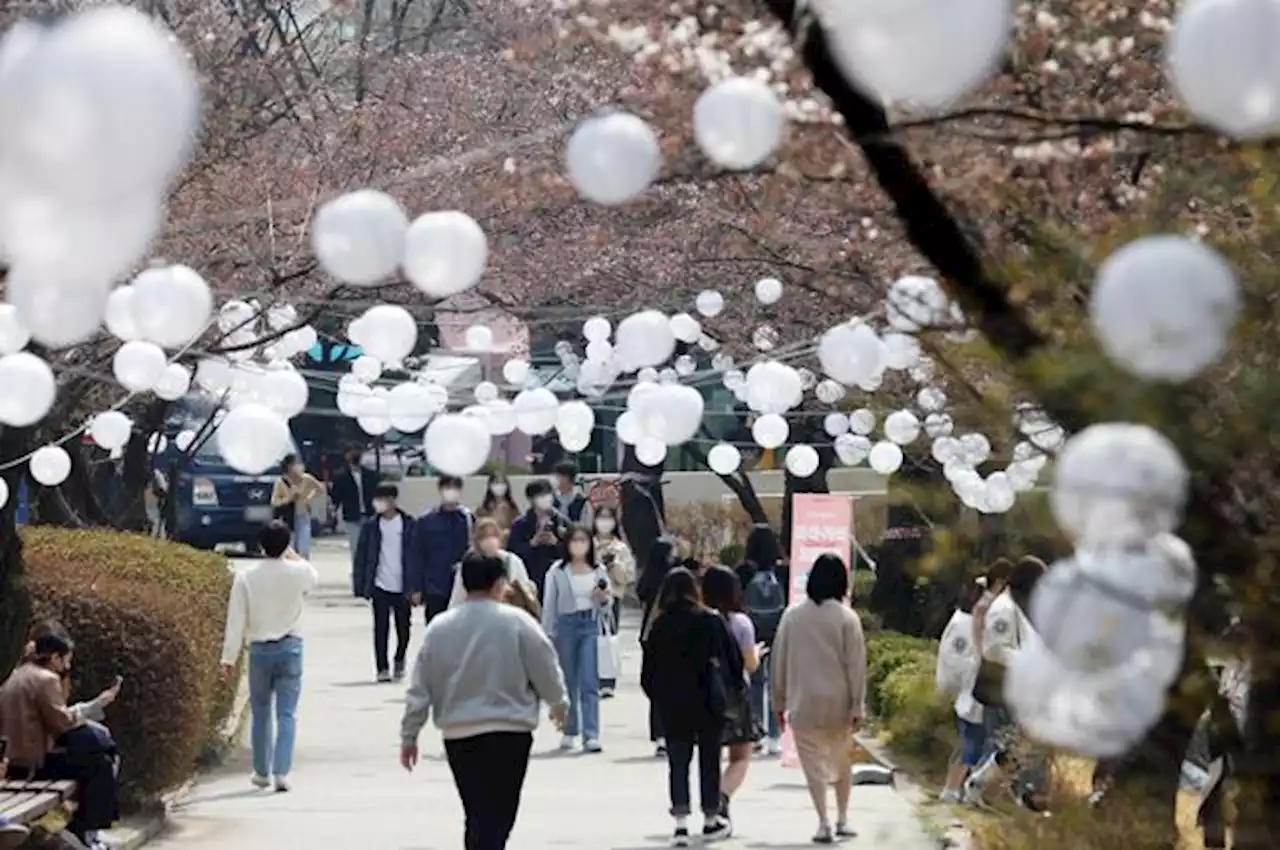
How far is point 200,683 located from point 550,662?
412 cm

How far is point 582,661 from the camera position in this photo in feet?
56.7

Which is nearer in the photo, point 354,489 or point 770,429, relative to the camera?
point 770,429

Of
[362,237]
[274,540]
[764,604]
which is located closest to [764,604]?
[764,604]

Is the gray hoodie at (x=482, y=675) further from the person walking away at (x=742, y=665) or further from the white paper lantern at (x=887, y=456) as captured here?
the white paper lantern at (x=887, y=456)

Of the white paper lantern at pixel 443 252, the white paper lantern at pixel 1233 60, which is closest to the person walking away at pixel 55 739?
the white paper lantern at pixel 443 252

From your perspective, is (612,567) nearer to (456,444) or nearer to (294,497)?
(294,497)

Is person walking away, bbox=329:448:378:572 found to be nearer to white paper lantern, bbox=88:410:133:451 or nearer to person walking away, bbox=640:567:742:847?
white paper lantern, bbox=88:410:133:451

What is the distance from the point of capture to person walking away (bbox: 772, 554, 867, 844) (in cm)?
1304

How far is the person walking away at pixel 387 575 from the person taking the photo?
68.9ft

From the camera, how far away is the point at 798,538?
1700 cm

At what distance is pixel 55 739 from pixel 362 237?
5.14 meters

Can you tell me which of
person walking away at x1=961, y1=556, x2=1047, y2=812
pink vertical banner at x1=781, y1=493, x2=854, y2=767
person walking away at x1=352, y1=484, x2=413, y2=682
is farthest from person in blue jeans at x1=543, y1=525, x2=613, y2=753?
person walking away at x1=961, y1=556, x2=1047, y2=812

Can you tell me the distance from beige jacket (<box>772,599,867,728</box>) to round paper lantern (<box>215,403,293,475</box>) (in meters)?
3.78

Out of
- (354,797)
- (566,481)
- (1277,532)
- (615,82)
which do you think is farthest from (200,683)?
(1277,532)
